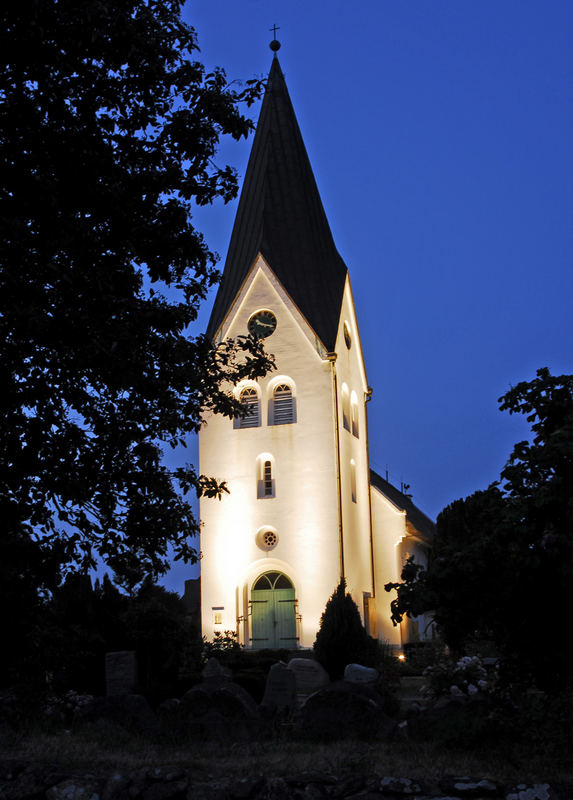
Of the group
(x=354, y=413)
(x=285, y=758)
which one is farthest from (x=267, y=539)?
(x=285, y=758)

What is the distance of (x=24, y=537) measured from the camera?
915 centimetres

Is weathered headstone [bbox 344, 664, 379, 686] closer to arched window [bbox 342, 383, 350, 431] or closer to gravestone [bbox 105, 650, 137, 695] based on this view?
gravestone [bbox 105, 650, 137, 695]

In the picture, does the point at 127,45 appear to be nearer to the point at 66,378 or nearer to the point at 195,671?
the point at 66,378

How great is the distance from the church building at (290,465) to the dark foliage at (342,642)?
→ 440 cm

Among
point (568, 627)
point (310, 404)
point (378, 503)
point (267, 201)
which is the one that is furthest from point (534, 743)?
point (267, 201)

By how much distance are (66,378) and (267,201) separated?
83.5ft

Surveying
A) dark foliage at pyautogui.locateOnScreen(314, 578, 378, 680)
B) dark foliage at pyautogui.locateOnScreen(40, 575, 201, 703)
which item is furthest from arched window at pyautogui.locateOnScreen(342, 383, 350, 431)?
dark foliage at pyautogui.locateOnScreen(40, 575, 201, 703)

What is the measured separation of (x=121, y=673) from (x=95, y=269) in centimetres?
1022

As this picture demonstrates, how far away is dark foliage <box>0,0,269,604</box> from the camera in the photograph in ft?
29.0

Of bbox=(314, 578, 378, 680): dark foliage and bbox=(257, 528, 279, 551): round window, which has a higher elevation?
bbox=(257, 528, 279, 551): round window

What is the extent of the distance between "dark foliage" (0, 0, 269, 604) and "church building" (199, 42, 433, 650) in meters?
18.4

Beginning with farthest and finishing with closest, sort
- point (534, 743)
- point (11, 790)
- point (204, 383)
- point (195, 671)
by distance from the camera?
point (195, 671)
point (204, 383)
point (534, 743)
point (11, 790)

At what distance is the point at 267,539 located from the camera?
29.1 meters

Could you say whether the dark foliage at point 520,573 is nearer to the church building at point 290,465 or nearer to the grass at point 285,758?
the grass at point 285,758
